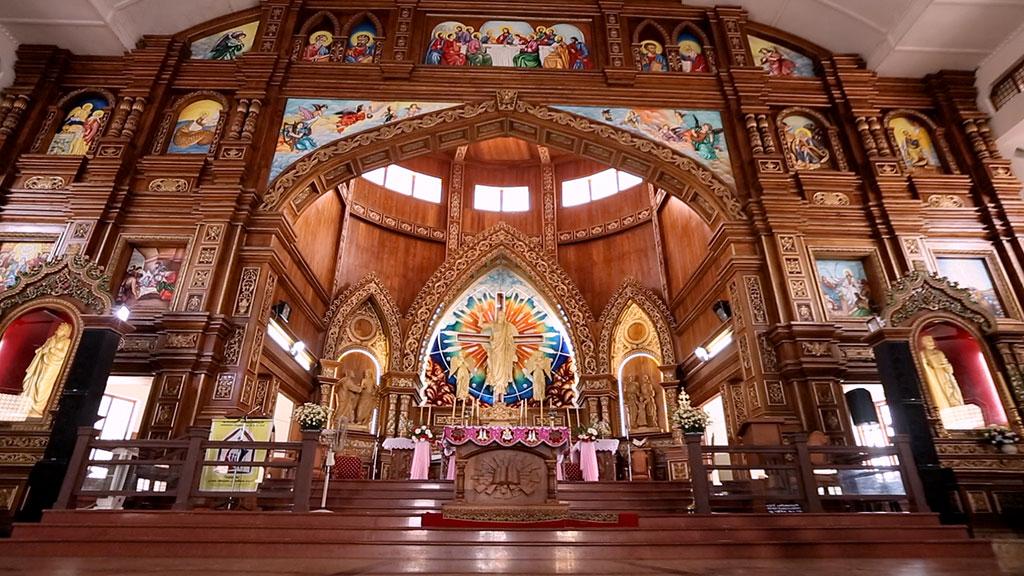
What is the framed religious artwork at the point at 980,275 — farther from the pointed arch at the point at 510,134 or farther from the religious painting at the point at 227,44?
the religious painting at the point at 227,44

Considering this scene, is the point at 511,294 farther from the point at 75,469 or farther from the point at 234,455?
the point at 75,469

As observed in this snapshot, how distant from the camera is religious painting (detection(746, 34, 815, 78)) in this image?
1284 cm

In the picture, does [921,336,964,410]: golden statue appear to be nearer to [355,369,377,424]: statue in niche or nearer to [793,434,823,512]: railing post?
[793,434,823,512]: railing post

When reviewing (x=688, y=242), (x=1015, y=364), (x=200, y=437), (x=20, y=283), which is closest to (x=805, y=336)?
(x=1015, y=364)

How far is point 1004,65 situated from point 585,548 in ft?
44.9

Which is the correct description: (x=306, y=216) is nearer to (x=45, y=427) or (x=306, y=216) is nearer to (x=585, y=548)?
(x=45, y=427)

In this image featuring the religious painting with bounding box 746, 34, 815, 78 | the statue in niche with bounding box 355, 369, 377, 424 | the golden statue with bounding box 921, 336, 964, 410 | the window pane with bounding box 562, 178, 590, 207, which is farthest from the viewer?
the window pane with bounding box 562, 178, 590, 207

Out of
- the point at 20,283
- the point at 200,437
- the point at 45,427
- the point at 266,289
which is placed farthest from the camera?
the point at 266,289

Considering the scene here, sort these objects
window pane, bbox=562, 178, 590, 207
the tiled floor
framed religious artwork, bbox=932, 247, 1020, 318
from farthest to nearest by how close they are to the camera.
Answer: window pane, bbox=562, 178, 590, 207 → framed religious artwork, bbox=932, 247, 1020, 318 → the tiled floor

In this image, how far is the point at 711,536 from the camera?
544cm

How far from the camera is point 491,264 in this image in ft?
53.9

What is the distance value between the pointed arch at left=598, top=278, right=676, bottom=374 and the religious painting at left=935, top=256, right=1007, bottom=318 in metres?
6.11

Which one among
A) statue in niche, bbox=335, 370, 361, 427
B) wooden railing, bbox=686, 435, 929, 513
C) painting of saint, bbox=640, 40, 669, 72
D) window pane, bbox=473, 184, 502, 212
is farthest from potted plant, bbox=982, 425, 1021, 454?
window pane, bbox=473, 184, 502, 212

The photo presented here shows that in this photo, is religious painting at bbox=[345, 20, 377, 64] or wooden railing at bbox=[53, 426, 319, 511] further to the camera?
religious painting at bbox=[345, 20, 377, 64]
